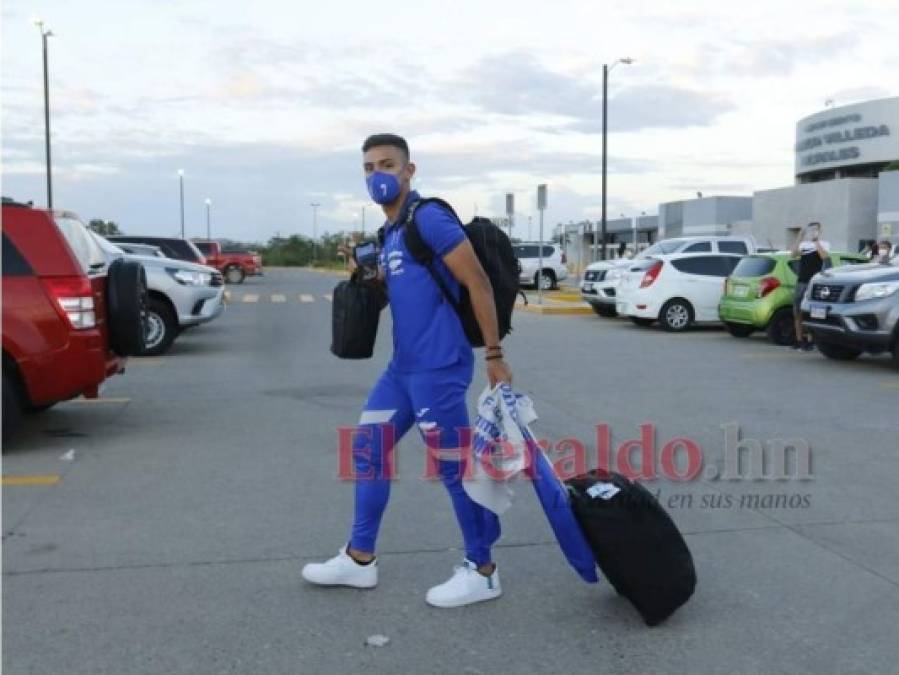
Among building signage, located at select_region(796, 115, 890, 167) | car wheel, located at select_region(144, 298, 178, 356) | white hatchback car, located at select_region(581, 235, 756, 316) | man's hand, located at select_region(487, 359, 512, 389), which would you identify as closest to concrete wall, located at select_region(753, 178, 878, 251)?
building signage, located at select_region(796, 115, 890, 167)

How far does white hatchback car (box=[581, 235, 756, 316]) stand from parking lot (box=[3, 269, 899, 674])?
33.5ft

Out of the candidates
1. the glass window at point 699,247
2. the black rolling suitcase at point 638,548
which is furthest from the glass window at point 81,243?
the glass window at point 699,247

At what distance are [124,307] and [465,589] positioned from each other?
4.34 m

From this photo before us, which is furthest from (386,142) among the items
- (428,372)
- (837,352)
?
(837,352)

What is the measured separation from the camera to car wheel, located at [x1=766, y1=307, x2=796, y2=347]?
594 inches

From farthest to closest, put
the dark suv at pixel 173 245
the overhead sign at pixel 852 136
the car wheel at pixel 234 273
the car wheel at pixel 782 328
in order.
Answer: the overhead sign at pixel 852 136 < the car wheel at pixel 234 273 < the dark suv at pixel 173 245 < the car wheel at pixel 782 328

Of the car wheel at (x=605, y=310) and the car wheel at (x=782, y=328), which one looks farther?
the car wheel at (x=605, y=310)

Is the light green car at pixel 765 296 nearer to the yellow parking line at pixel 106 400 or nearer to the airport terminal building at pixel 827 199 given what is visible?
the yellow parking line at pixel 106 400

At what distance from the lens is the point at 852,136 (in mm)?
55188

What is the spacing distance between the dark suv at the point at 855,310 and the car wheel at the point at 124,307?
322 inches

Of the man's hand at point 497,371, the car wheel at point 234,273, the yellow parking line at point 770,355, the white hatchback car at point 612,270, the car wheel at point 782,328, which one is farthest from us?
the car wheel at point 234,273

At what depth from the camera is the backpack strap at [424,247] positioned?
3.98 meters

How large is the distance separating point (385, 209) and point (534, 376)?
23.8 feet

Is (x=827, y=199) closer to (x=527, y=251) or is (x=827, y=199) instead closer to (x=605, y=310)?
(x=527, y=251)
